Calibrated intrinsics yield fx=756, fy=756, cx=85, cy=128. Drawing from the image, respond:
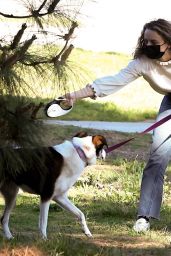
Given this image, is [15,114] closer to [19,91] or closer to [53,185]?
[19,91]

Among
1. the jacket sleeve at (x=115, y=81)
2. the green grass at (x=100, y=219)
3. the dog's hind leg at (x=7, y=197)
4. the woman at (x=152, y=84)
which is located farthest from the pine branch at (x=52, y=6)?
the dog's hind leg at (x=7, y=197)

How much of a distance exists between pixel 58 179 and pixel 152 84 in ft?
3.81

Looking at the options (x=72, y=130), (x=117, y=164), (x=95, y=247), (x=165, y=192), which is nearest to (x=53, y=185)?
(x=95, y=247)

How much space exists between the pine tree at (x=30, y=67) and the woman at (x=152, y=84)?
118cm

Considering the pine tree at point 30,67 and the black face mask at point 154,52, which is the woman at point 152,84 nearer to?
the black face mask at point 154,52

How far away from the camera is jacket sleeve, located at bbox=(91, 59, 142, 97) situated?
630 cm

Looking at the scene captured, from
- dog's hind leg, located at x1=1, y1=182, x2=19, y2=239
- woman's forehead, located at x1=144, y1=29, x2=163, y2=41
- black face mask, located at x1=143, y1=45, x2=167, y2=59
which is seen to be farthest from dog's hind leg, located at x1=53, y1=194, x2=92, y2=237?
woman's forehead, located at x1=144, y1=29, x2=163, y2=41

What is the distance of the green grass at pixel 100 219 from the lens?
497 centimetres

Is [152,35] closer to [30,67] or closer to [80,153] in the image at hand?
[80,153]

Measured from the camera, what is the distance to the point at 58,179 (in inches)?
252

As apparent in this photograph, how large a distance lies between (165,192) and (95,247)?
393 cm

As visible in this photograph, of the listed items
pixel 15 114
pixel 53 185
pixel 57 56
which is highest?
pixel 57 56

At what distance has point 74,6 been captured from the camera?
488 centimetres

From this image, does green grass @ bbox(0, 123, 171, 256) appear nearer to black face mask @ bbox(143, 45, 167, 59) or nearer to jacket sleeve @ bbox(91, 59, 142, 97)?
jacket sleeve @ bbox(91, 59, 142, 97)
